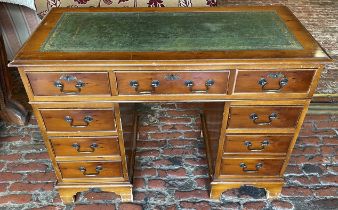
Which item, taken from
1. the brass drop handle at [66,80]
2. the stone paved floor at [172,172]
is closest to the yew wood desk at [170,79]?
A: the brass drop handle at [66,80]

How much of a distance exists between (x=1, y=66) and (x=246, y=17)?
6.13 feet

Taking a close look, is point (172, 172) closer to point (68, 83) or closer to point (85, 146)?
point (85, 146)

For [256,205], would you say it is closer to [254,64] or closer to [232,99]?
[232,99]

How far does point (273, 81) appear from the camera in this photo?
4.96 ft

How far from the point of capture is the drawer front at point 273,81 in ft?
4.87

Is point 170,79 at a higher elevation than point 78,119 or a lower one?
higher

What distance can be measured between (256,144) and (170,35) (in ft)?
2.57

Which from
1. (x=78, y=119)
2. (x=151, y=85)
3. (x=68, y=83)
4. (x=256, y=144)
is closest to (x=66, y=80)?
(x=68, y=83)

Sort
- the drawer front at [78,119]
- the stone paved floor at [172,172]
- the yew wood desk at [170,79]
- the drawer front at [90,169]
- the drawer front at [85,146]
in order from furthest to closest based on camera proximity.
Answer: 1. the stone paved floor at [172,172]
2. the drawer front at [90,169]
3. the drawer front at [85,146]
4. the drawer front at [78,119]
5. the yew wood desk at [170,79]

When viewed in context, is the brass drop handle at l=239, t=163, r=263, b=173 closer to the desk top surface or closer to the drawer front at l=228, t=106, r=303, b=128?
the drawer front at l=228, t=106, r=303, b=128

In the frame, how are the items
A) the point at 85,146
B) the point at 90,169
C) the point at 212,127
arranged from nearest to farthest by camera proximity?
the point at 85,146
the point at 90,169
the point at 212,127

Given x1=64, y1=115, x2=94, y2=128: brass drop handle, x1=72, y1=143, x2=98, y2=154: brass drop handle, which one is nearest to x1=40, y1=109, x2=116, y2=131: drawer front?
x1=64, y1=115, x2=94, y2=128: brass drop handle

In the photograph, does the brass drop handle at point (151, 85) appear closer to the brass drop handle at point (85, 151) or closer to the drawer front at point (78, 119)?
the drawer front at point (78, 119)

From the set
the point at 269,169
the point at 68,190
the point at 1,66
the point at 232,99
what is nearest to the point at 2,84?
the point at 1,66
